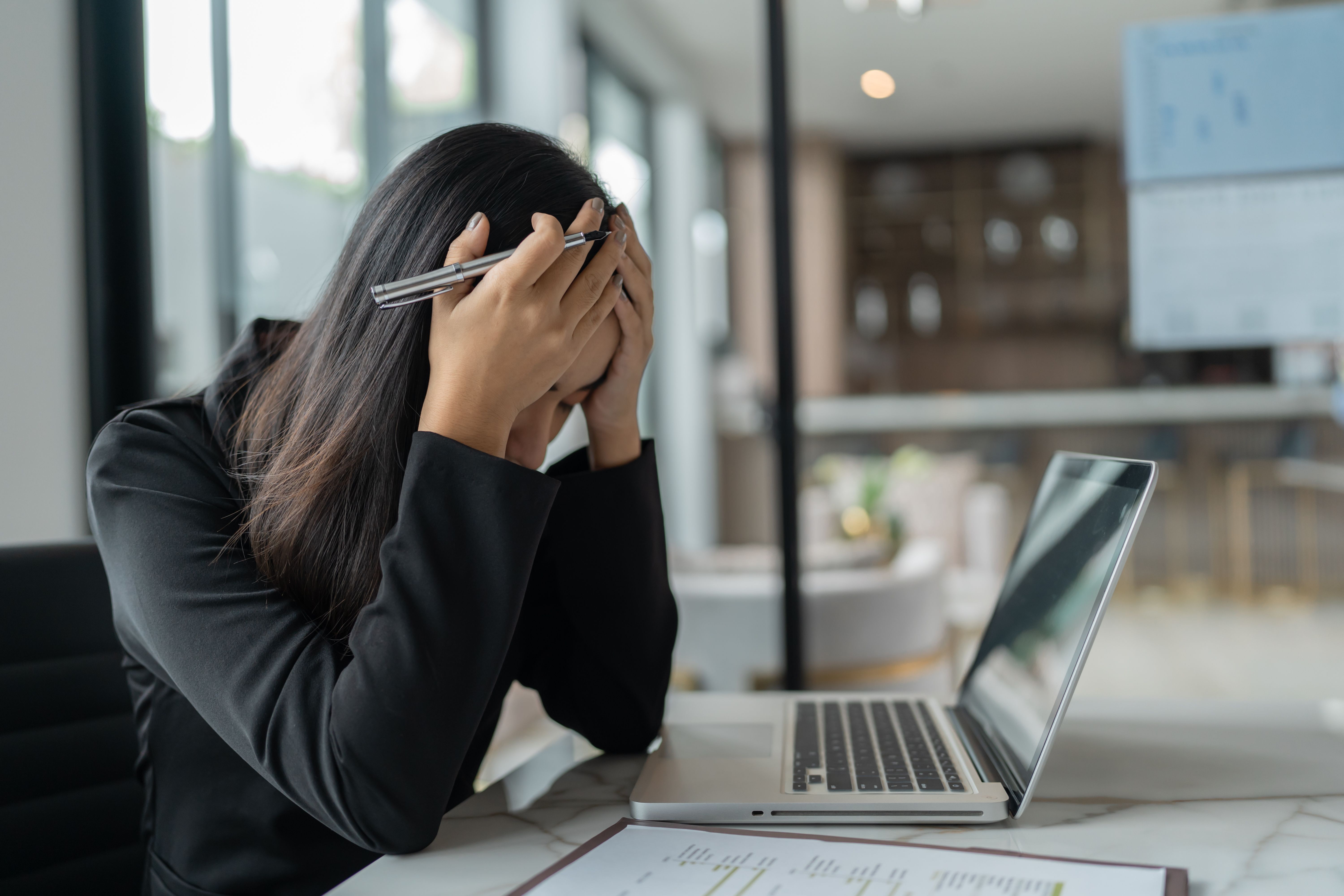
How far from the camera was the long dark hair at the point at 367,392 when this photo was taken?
0.72m

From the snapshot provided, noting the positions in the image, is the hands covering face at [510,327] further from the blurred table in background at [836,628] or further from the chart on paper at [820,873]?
the blurred table in background at [836,628]

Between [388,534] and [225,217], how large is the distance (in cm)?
190

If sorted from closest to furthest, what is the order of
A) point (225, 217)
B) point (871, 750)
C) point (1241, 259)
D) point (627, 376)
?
1. point (871, 750)
2. point (627, 376)
3. point (1241, 259)
4. point (225, 217)

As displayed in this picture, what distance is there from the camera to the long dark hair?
0.72m

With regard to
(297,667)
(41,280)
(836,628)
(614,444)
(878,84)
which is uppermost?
(878,84)

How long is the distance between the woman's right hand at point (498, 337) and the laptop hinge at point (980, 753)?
41cm

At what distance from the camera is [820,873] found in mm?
540

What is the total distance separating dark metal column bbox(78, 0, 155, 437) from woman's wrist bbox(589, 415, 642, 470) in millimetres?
793

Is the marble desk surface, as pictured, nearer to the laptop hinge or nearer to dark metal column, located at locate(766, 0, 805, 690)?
the laptop hinge

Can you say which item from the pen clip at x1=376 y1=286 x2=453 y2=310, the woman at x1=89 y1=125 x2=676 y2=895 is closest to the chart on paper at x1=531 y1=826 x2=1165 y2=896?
the woman at x1=89 y1=125 x2=676 y2=895

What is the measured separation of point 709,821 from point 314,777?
0.83 ft

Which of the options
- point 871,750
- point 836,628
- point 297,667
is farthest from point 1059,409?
point 297,667

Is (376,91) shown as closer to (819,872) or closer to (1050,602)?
(1050,602)

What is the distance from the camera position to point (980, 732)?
79cm
